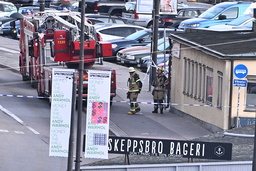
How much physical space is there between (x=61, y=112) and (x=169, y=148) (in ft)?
7.51

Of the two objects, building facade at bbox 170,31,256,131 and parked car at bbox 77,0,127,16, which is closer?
building facade at bbox 170,31,256,131

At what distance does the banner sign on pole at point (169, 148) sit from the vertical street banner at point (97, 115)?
0.39 m

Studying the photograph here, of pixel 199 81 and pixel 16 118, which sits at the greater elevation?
pixel 199 81

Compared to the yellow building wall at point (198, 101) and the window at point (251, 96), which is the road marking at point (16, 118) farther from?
the window at point (251, 96)

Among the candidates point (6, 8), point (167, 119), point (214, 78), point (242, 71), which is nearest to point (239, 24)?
point (167, 119)

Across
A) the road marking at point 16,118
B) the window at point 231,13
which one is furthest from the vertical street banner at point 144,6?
the road marking at point 16,118

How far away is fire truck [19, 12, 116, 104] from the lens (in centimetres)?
2550

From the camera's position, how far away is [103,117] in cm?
1554

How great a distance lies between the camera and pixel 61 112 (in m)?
15.5

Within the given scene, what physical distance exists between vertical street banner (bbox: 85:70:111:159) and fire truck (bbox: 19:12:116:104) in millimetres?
8877

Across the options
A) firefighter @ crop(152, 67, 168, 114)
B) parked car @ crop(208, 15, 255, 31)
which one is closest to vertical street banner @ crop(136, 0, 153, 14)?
parked car @ crop(208, 15, 255, 31)

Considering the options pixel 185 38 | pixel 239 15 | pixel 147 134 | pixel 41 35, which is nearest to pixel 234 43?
pixel 185 38

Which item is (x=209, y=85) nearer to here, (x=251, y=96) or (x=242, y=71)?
(x=251, y=96)

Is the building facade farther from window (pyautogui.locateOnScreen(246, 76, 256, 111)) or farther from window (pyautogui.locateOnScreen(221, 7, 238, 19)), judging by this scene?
window (pyautogui.locateOnScreen(221, 7, 238, 19))
